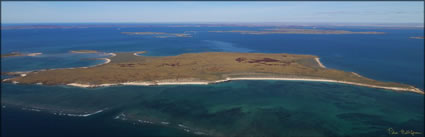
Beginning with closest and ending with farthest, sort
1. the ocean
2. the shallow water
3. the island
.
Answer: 1. the ocean
2. the shallow water
3. the island

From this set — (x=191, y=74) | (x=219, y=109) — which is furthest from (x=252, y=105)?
(x=191, y=74)

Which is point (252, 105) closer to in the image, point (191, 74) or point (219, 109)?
point (219, 109)

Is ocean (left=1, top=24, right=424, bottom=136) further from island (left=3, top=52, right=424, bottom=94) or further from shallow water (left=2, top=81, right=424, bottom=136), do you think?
island (left=3, top=52, right=424, bottom=94)

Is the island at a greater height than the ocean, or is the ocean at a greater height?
the island

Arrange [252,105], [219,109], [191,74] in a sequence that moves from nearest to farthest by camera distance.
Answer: [219,109] → [252,105] → [191,74]

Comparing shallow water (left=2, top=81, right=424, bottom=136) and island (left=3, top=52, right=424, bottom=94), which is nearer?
shallow water (left=2, top=81, right=424, bottom=136)

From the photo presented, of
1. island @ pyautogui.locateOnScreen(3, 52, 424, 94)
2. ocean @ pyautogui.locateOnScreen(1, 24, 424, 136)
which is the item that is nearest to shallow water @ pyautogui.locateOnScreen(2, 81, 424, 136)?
ocean @ pyautogui.locateOnScreen(1, 24, 424, 136)

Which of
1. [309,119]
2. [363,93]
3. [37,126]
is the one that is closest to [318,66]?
[363,93]

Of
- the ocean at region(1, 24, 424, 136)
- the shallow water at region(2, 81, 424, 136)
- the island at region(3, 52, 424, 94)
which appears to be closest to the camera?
the ocean at region(1, 24, 424, 136)

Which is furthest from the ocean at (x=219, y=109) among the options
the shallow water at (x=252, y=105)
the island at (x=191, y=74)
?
the island at (x=191, y=74)

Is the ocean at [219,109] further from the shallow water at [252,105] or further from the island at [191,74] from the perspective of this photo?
the island at [191,74]

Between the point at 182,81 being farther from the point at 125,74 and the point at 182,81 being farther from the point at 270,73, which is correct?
the point at 270,73
